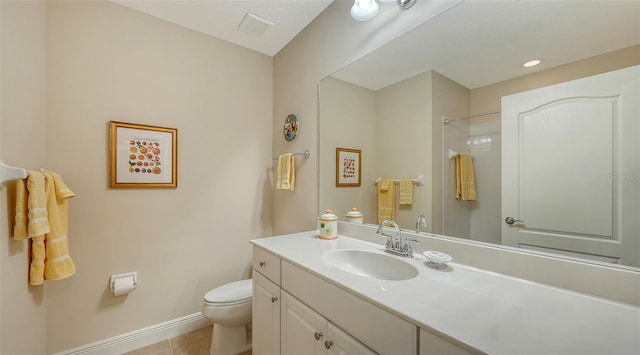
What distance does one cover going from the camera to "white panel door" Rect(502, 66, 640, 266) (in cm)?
71

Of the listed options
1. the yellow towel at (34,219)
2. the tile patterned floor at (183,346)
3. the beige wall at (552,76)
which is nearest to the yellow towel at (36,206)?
the yellow towel at (34,219)

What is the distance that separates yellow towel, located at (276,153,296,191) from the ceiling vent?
1.01m

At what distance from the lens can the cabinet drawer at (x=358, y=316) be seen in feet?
2.14

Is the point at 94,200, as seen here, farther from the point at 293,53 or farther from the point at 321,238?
the point at 293,53

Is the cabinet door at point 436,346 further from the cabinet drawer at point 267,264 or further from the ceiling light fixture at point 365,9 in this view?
the ceiling light fixture at point 365,9

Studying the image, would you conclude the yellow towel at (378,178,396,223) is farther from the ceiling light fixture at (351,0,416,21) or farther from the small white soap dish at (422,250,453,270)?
the ceiling light fixture at (351,0,416,21)

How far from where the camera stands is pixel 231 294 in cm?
165

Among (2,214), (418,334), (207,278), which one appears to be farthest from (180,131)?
(418,334)

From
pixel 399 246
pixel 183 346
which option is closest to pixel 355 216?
pixel 399 246

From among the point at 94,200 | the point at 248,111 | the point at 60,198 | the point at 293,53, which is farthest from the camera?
the point at 248,111

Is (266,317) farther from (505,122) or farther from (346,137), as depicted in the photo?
(505,122)

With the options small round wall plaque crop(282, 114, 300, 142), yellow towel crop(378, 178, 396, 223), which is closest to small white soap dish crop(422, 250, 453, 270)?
yellow towel crop(378, 178, 396, 223)

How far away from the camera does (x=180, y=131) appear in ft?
6.15

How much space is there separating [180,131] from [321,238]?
1379 mm
